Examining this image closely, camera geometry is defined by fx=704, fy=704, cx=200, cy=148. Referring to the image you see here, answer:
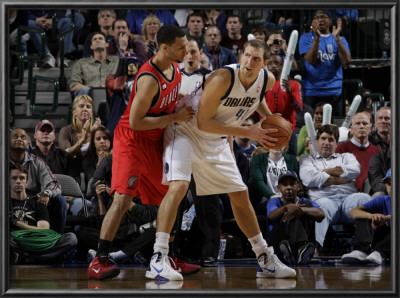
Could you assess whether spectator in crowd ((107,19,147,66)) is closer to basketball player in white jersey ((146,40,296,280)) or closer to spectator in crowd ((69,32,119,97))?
spectator in crowd ((69,32,119,97))

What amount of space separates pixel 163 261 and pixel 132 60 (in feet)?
10.8

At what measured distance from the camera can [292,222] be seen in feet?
20.0

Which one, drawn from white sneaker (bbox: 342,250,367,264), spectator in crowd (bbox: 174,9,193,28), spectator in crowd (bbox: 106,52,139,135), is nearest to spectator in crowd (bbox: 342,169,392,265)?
white sneaker (bbox: 342,250,367,264)

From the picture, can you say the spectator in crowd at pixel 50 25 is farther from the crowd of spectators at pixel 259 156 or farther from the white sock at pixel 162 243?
the white sock at pixel 162 243

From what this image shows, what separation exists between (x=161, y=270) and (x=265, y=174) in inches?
92.2

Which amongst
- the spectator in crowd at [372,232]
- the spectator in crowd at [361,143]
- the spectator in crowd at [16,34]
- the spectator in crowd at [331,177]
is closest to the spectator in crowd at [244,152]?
the spectator in crowd at [331,177]

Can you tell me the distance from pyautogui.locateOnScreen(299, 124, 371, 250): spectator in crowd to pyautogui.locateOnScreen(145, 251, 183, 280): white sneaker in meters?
2.35

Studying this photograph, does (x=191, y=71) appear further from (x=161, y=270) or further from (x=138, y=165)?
(x=161, y=270)

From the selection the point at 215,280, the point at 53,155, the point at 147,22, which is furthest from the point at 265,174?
the point at 147,22

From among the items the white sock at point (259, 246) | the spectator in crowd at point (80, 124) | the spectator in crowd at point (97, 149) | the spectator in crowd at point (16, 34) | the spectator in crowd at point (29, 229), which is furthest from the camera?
the spectator in crowd at point (16, 34)

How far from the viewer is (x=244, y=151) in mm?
6984

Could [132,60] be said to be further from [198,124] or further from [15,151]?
[198,124]

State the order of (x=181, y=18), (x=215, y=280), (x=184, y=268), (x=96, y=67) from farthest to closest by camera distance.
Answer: (x=181, y=18), (x=96, y=67), (x=184, y=268), (x=215, y=280)

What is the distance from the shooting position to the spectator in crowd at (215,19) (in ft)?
31.5
